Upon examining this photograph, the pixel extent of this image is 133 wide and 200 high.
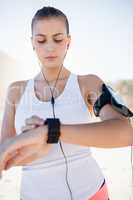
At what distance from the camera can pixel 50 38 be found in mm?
1761

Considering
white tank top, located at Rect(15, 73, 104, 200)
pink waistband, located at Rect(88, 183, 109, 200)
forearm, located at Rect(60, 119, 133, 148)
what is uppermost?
forearm, located at Rect(60, 119, 133, 148)

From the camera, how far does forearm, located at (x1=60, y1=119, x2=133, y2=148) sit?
56.8 inches

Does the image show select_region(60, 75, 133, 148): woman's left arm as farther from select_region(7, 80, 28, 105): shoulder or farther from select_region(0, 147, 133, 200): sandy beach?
select_region(0, 147, 133, 200): sandy beach

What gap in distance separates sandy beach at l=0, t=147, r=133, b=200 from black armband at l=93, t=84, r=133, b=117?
2.87m

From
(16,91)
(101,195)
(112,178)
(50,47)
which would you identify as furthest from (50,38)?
(112,178)

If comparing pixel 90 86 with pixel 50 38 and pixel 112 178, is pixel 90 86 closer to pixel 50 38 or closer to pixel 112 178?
pixel 50 38

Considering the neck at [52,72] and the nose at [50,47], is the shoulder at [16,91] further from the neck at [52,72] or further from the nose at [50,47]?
the nose at [50,47]

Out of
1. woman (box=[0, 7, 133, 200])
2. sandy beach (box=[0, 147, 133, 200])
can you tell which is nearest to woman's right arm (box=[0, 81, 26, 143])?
woman (box=[0, 7, 133, 200])

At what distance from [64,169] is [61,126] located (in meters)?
0.30

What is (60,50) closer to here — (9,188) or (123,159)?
(9,188)

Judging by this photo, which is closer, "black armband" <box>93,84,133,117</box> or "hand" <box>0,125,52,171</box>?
"hand" <box>0,125,52,171</box>

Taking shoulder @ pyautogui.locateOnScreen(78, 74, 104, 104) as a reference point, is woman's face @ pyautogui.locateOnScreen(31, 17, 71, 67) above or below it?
above

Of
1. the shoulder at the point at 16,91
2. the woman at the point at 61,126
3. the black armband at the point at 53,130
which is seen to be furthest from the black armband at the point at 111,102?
the shoulder at the point at 16,91

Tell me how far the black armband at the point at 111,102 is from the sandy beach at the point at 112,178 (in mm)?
2868
